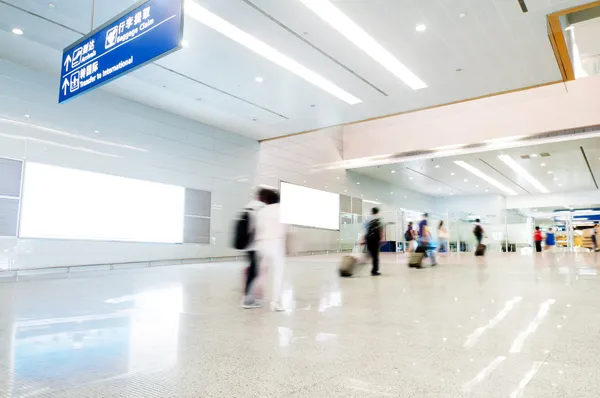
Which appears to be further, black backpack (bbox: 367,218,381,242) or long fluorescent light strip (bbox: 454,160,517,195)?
long fluorescent light strip (bbox: 454,160,517,195)

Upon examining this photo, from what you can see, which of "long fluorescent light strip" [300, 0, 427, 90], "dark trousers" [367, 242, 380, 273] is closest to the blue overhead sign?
"long fluorescent light strip" [300, 0, 427, 90]

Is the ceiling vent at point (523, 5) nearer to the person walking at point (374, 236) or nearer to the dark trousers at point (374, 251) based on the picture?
the person walking at point (374, 236)

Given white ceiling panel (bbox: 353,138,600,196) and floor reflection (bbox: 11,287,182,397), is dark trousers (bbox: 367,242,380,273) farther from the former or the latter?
white ceiling panel (bbox: 353,138,600,196)

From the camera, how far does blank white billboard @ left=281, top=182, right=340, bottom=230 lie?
2029 centimetres

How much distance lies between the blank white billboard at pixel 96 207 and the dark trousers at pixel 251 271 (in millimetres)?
8927

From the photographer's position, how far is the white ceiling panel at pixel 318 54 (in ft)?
27.6

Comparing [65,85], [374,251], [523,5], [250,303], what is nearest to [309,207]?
[374,251]

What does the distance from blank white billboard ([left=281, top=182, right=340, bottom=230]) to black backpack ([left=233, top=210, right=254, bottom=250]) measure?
13.7m

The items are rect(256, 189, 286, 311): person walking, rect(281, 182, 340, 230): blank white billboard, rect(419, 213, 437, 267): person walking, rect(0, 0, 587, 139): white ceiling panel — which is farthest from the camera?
rect(281, 182, 340, 230): blank white billboard

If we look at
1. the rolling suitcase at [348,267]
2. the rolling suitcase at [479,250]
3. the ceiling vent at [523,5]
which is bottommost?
the rolling suitcase at [348,267]

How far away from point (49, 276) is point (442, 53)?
39.9 feet

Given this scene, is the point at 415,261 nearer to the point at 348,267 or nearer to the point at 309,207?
the point at 348,267

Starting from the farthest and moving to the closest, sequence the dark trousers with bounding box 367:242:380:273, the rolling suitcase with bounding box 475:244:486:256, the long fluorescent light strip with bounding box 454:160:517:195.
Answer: the long fluorescent light strip with bounding box 454:160:517:195, the rolling suitcase with bounding box 475:244:486:256, the dark trousers with bounding box 367:242:380:273

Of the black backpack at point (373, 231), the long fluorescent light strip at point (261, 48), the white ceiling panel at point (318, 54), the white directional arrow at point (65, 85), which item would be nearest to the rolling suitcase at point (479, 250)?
the white ceiling panel at point (318, 54)
